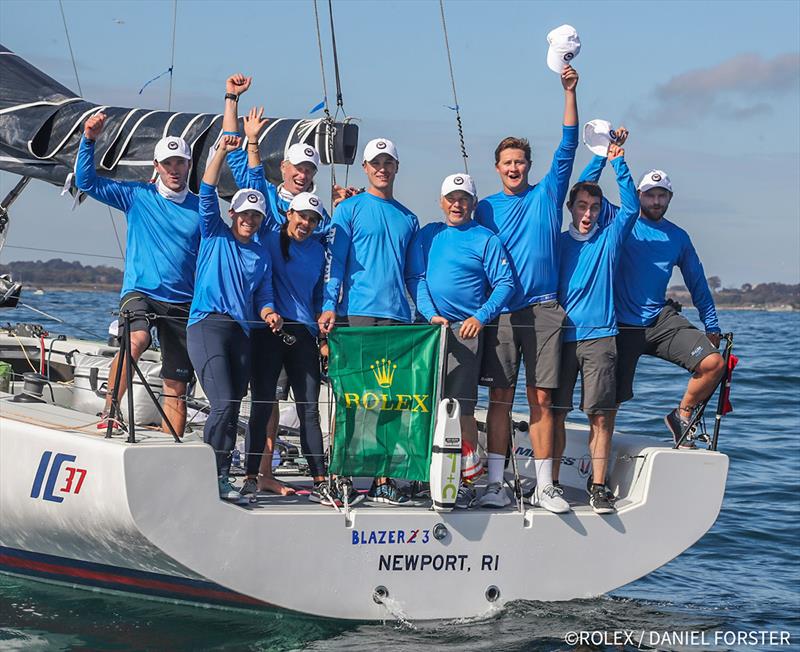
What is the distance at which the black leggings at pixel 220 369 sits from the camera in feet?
20.8

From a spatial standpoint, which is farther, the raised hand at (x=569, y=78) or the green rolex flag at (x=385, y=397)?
the raised hand at (x=569, y=78)

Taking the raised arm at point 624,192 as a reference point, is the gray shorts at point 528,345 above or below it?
below

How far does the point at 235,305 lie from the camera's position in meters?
6.39

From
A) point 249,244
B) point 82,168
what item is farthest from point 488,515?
point 82,168

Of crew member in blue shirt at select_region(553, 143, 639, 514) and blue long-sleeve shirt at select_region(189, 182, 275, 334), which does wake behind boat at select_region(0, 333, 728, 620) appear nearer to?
crew member in blue shirt at select_region(553, 143, 639, 514)

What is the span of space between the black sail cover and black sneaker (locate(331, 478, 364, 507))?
235 centimetres

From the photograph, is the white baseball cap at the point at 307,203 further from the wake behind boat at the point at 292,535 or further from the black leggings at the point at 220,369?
the wake behind boat at the point at 292,535

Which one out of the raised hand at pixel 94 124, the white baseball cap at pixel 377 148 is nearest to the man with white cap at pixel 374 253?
the white baseball cap at pixel 377 148

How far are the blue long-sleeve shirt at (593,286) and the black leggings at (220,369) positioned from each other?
1.84 m

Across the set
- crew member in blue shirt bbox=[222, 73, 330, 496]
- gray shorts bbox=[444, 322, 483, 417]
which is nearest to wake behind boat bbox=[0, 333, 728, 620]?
crew member in blue shirt bbox=[222, 73, 330, 496]

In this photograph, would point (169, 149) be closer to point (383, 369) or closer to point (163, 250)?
point (163, 250)

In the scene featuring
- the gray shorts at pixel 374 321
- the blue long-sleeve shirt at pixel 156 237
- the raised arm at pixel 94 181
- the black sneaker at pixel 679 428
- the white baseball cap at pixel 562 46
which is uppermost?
the white baseball cap at pixel 562 46

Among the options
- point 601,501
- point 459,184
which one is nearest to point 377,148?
point 459,184

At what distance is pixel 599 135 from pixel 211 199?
2.18 metres
